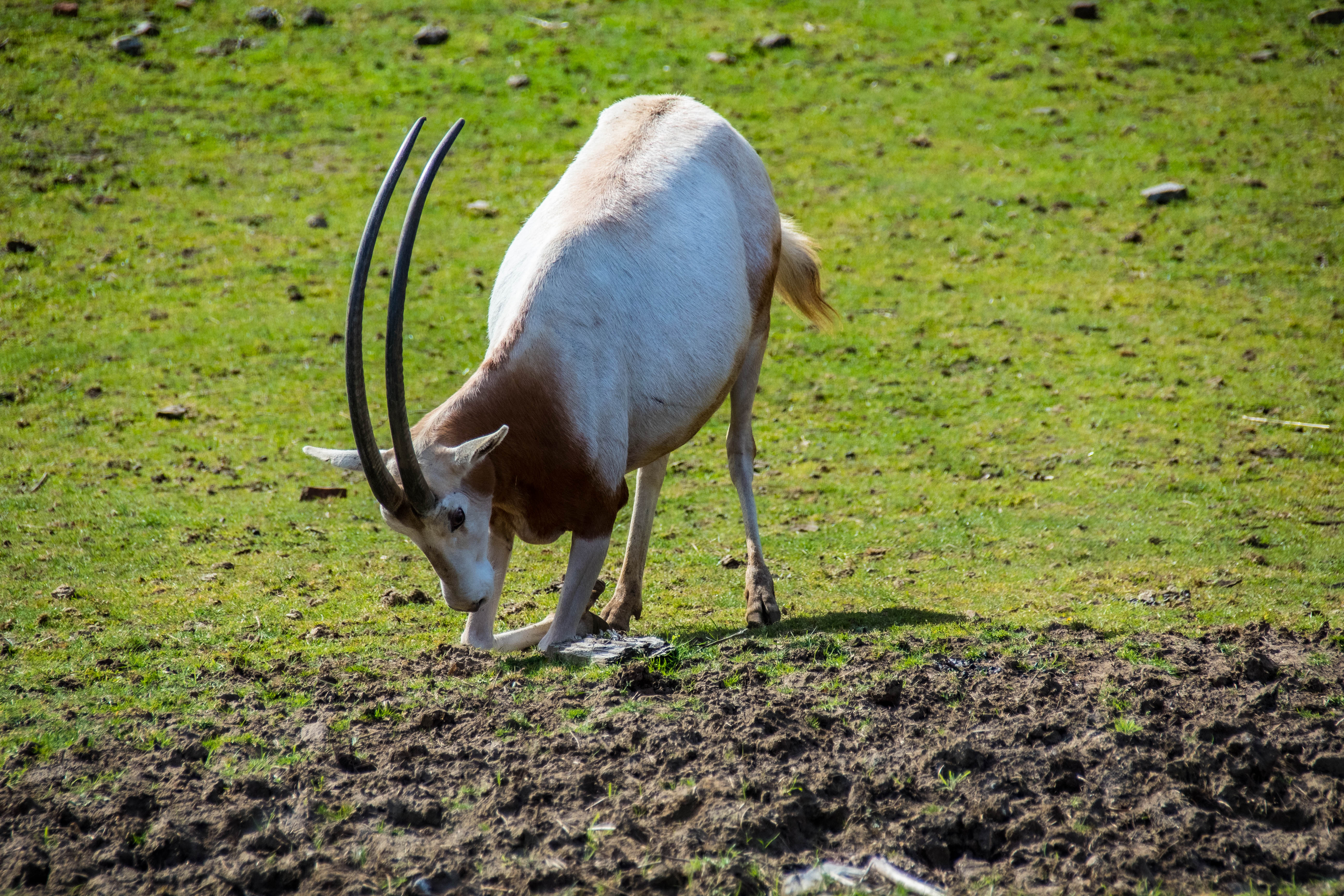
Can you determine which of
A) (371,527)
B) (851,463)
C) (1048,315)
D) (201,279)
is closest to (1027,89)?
(1048,315)

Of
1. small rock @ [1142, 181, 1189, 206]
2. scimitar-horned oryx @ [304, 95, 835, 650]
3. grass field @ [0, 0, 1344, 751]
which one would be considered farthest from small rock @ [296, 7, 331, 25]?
scimitar-horned oryx @ [304, 95, 835, 650]

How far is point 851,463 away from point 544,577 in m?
2.97

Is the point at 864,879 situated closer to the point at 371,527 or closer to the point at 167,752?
the point at 167,752

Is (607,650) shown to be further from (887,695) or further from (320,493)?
(320,493)

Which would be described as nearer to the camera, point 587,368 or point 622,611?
point 587,368

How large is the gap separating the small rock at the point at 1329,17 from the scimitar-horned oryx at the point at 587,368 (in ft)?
49.1

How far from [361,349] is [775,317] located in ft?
25.7

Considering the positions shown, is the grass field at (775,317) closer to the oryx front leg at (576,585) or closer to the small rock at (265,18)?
the small rock at (265,18)

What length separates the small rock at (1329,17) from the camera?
1730 cm

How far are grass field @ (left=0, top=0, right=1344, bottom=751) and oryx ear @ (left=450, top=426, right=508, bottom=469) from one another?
1221 millimetres

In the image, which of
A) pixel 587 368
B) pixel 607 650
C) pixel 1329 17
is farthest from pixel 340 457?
pixel 1329 17

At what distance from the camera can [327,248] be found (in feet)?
42.0

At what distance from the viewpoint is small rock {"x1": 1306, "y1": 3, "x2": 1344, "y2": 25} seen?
17.3m

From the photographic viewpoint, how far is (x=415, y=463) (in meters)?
4.61
